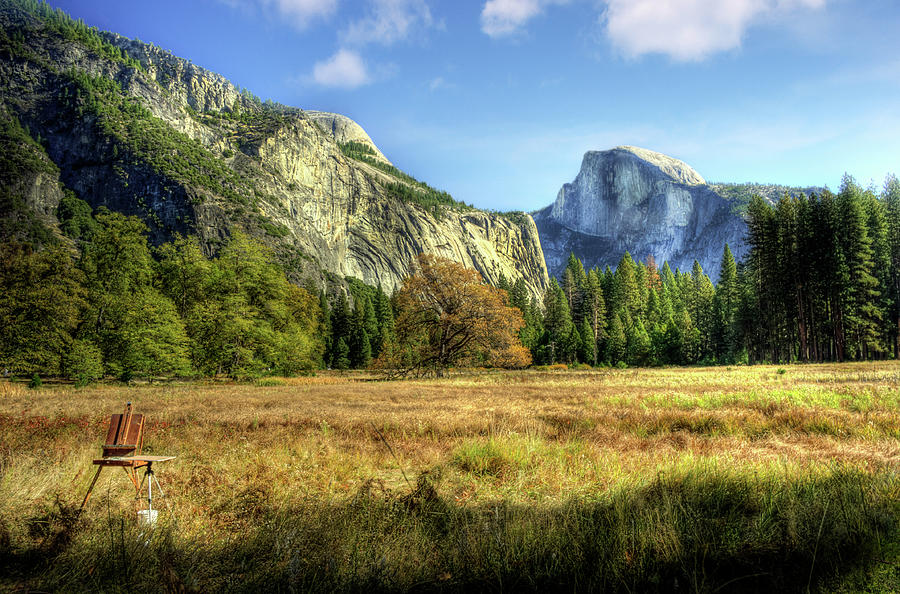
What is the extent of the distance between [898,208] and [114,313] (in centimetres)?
7096

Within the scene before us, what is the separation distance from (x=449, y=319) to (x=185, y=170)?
112374 mm

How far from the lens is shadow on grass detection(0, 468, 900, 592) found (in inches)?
119

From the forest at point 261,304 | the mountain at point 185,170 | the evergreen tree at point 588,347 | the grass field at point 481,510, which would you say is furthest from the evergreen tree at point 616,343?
the mountain at point 185,170

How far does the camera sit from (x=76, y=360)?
2647 centimetres

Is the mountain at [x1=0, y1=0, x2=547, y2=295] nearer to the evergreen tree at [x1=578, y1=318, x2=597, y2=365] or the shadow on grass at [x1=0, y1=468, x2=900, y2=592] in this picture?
the evergreen tree at [x1=578, y1=318, x2=597, y2=365]

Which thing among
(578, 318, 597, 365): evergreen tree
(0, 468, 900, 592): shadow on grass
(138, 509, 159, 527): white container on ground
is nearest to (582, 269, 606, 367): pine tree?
(578, 318, 597, 365): evergreen tree

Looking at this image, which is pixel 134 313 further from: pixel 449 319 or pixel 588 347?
pixel 588 347

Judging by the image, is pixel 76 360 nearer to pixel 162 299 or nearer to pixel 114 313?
pixel 114 313

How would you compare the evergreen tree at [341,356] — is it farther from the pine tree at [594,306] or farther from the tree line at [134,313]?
the pine tree at [594,306]

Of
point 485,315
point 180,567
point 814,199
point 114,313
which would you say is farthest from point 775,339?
point 114,313

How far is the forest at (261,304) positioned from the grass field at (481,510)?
72.7 ft

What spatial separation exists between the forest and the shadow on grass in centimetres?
2892

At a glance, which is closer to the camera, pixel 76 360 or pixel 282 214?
pixel 76 360

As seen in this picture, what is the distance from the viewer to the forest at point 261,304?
27562mm
